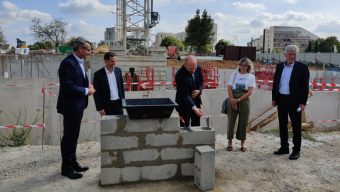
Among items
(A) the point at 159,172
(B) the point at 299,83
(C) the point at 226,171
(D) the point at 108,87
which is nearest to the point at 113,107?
(D) the point at 108,87

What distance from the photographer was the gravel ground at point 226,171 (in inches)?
172

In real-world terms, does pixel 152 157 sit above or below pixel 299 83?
below

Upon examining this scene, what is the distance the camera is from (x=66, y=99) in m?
4.29

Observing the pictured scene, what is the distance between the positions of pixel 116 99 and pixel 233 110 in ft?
6.78

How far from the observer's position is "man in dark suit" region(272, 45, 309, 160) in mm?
5426

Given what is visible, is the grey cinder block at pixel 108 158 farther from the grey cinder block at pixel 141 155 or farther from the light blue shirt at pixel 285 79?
the light blue shirt at pixel 285 79

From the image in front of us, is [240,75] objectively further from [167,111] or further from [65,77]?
[65,77]

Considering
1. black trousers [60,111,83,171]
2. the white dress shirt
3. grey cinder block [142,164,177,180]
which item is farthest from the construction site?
the white dress shirt

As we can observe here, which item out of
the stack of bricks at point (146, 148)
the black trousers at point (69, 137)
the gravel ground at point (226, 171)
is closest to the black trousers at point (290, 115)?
the gravel ground at point (226, 171)

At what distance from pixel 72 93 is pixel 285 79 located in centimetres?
343

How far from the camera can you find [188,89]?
16.8 feet

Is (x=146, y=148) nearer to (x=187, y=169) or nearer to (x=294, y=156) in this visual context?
(x=187, y=169)

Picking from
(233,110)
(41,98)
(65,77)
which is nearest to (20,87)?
(41,98)

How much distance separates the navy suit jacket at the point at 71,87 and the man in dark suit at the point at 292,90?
3.24m
